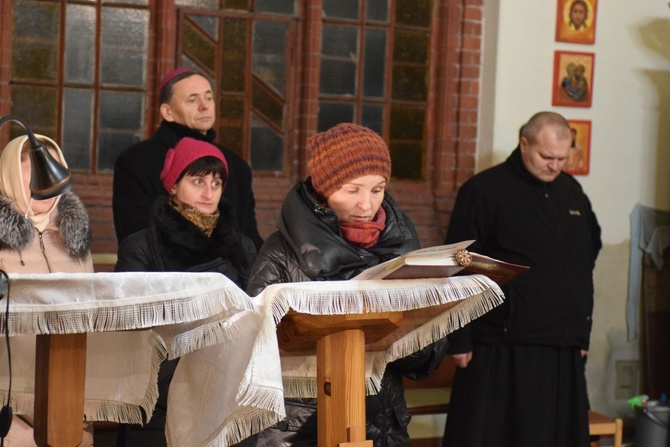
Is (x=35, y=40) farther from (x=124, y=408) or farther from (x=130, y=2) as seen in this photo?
(x=124, y=408)

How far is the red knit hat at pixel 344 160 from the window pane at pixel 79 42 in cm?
345

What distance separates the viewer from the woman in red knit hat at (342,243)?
9.34 feet

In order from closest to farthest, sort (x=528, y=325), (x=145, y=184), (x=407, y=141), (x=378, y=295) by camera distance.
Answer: (x=378, y=295) < (x=145, y=184) < (x=528, y=325) < (x=407, y=141)

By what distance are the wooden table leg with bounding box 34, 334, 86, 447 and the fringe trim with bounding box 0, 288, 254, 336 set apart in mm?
283

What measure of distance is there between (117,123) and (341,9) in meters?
1.53

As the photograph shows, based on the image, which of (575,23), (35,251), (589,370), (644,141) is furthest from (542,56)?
(35,251)

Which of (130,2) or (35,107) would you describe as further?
(130,2)

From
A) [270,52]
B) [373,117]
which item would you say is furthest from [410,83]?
[270,52]

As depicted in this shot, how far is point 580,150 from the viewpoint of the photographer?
677cm

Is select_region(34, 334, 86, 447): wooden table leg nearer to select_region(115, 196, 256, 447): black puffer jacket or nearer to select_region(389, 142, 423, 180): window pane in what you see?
select_region(115, 196, 256, 447): black puffer jacket

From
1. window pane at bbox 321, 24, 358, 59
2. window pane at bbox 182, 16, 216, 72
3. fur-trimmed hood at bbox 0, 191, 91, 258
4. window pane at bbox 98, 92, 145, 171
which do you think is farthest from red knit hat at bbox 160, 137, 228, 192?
window pane at bbox 321, 24, 358, 59

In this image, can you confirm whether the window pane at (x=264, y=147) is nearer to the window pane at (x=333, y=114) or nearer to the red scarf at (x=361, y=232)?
the window pane at (x=333, y=114)

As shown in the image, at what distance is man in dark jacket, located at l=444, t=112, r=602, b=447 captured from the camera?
516 cm

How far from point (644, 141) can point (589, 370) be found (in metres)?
1.48
